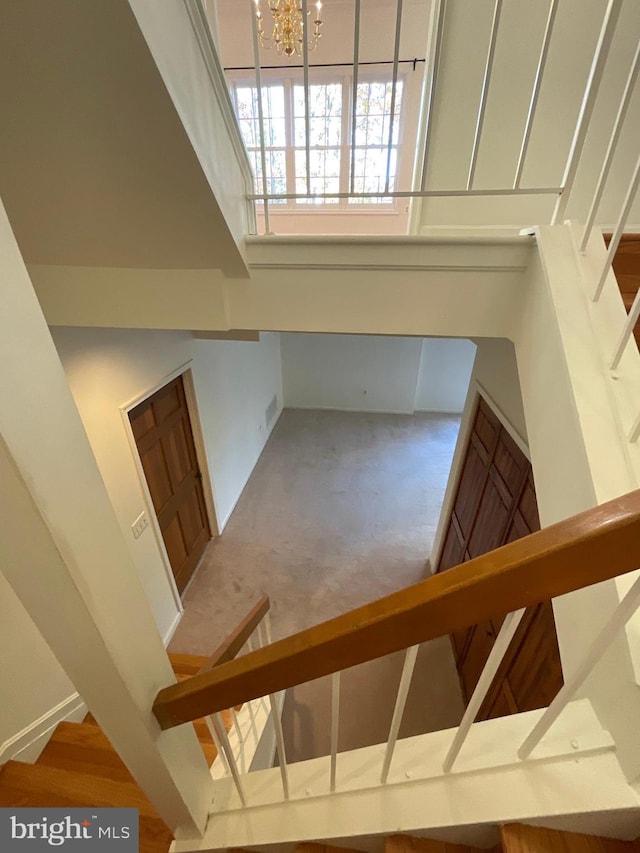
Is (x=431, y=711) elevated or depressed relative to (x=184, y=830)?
elevated

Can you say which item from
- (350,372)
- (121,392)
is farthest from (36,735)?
(350,372)

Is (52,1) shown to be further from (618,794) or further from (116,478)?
(116,478)

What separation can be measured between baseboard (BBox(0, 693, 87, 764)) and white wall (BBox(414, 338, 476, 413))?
562cm

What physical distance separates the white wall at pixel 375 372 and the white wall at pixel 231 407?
800 mm

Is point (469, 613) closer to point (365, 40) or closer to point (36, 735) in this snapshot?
point (36, 735)

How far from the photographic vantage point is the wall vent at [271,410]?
18.1ft

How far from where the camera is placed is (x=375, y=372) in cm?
614

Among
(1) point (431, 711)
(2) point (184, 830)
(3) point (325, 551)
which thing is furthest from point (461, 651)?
(2) point (184, 830)

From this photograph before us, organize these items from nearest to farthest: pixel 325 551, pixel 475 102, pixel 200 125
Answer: pixel 200 125
pixel 475 102
pixel 325 551

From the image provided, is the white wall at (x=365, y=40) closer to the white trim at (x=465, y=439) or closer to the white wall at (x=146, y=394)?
the white wall at (x=146, y=394)

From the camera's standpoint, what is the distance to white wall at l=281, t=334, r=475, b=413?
598 centimetres

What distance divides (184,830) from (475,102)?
310 centimetres

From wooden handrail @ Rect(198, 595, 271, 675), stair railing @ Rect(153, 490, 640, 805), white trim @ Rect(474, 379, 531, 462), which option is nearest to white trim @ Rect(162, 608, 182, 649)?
wooden handrail @ Rect(198, 595, 271, 675)

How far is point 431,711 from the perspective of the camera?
8.14 feet
